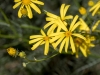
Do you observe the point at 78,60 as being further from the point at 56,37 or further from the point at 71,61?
the point at 56,37

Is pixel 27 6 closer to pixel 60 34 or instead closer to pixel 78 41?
pixel 60 34

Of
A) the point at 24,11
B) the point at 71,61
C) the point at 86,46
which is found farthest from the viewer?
the point at 71,61

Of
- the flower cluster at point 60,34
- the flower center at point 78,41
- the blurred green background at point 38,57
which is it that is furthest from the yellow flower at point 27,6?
the blurred green background at point 38,57

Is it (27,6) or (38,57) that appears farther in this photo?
(38,57)

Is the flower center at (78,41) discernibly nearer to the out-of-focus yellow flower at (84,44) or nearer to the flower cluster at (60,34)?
the out-of-focus yellow flower at (84,44)

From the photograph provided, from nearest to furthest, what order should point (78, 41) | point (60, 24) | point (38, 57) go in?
point (60, 24) → point (78, 41) → point (38, 57)

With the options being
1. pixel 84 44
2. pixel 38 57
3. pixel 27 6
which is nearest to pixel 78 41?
pixel 84 44

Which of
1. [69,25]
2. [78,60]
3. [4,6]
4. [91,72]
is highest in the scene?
[4,6]

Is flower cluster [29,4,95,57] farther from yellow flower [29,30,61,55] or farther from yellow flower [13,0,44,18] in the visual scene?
yellow flower [13,0,44,18]

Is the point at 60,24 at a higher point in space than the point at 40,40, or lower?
higher

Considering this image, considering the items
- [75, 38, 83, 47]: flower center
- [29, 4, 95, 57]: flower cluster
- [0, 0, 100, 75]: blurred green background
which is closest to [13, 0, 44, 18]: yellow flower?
[29, 4, 95, 57]: flower cluster

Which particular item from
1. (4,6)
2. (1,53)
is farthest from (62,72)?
(4,6)
